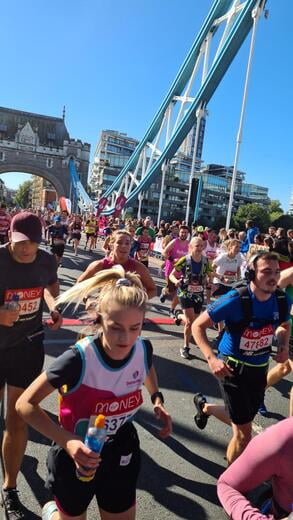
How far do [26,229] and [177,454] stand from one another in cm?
227

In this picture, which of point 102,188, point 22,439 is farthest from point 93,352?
point 102,188

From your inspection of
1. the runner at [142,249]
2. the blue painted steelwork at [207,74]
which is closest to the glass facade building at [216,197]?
the blue painted steelwork at [207,74]

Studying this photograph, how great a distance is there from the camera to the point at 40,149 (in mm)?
70625

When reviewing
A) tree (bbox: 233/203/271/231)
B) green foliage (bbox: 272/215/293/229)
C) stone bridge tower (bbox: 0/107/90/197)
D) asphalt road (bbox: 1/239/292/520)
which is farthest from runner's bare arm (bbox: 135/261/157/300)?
tree (bbox: 233/203/271/231)

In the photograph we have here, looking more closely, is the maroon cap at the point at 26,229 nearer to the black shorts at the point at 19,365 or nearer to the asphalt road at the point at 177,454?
the black shorts at the point at 19,365

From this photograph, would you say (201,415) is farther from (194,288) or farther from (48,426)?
(194,288)

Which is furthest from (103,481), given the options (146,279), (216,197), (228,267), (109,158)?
(216,197)

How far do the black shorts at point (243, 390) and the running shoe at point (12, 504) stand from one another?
1.54 m

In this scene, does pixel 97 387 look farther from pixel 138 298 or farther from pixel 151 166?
pixel 151 166

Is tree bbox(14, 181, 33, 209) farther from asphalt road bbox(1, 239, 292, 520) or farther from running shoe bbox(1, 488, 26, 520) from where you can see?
running shoe bbox(1, 488, 26, 520)

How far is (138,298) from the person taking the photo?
1853 mm

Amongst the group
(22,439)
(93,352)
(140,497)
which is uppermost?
(93,352)

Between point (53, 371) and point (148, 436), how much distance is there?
2.20m

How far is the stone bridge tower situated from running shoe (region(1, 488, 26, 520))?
223ft
